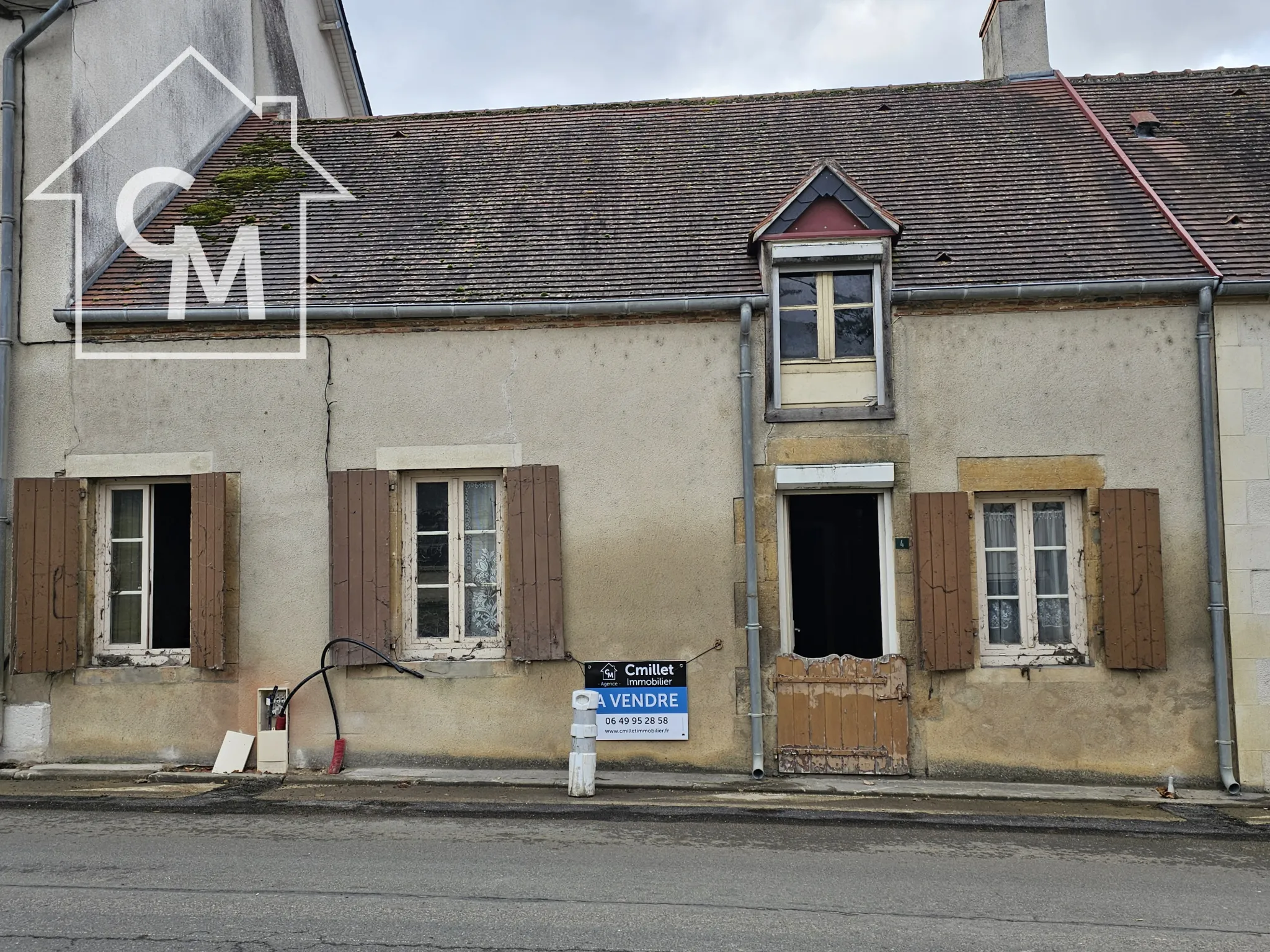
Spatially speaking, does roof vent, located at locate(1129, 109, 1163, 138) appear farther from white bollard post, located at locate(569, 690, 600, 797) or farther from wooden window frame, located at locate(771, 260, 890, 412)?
white bollard post, located at locate(569, 690, 600, 797)

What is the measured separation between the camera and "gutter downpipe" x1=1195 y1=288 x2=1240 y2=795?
837 centimetres

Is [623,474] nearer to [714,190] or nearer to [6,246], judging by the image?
[714,190]

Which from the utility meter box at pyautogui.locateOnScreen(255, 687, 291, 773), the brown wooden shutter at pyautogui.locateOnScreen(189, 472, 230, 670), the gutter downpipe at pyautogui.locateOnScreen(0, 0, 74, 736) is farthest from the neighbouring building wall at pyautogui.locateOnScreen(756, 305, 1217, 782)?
the gutter downpipe at pyautogui.locateOnScreen(0, 0, 74, 736)

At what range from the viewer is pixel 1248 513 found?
856 cm

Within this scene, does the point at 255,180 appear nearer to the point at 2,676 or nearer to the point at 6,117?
the point at 6,117

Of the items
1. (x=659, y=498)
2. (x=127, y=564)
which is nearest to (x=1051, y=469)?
(x=659, y=498)

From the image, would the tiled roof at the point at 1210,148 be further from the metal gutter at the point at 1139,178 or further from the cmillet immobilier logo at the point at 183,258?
the cmillet immobilier logo at the point at 183,258

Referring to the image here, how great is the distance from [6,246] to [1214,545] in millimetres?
10339

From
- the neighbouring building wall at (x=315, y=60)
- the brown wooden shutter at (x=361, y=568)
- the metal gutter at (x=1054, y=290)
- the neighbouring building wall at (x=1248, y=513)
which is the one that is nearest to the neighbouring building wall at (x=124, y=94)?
the neighbouring building wall at (x=315, y=60)

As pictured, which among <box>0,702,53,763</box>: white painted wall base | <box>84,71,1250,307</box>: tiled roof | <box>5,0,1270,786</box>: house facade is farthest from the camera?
<box>84,71,1250,307</box>: tiled roof

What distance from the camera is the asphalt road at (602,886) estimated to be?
189 inches

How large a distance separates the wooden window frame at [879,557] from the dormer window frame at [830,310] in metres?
0.61

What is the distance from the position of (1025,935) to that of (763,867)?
153 cm

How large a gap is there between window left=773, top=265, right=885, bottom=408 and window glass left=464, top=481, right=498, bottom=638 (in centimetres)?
265
